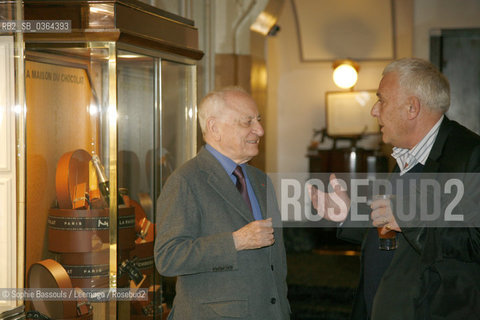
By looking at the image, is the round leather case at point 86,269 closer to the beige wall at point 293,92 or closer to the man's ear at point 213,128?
the man's ear at point 213,128

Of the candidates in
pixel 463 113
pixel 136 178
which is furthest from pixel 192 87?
pixel 463 113

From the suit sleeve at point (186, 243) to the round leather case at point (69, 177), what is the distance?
0.55 metres

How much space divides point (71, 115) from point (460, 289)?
184 centimetres

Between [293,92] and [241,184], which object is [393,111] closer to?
[241,184]

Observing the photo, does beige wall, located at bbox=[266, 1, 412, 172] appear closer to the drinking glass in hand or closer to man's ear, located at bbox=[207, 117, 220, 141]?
man's ear, located at bbox=[207, 117, 220, 141]

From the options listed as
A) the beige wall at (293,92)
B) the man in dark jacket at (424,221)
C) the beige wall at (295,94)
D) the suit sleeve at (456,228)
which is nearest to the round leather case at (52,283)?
the man in dark jacket at (424,221)

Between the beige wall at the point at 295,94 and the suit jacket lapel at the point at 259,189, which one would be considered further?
the beige wall at the point at 295,94

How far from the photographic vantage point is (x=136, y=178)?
310 cm

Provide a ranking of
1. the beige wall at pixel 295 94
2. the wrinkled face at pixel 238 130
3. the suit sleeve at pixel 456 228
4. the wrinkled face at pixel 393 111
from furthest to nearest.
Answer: the beige wall at pixel 295 94 → the wrinkled face at pixel 238 130 → the wrinkled face at pixel 393 111 → the suit sleeve at pixel 456 228

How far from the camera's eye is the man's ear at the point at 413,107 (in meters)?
2.36

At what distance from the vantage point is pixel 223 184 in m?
2.49

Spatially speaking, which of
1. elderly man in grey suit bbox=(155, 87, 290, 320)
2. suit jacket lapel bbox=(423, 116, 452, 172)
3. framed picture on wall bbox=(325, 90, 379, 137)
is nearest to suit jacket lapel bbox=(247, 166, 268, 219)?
elderly man in grey suit bbox=(155, 87, 290, 320)

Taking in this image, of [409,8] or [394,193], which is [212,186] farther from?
[409,8]

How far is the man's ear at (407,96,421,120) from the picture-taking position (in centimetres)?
236
